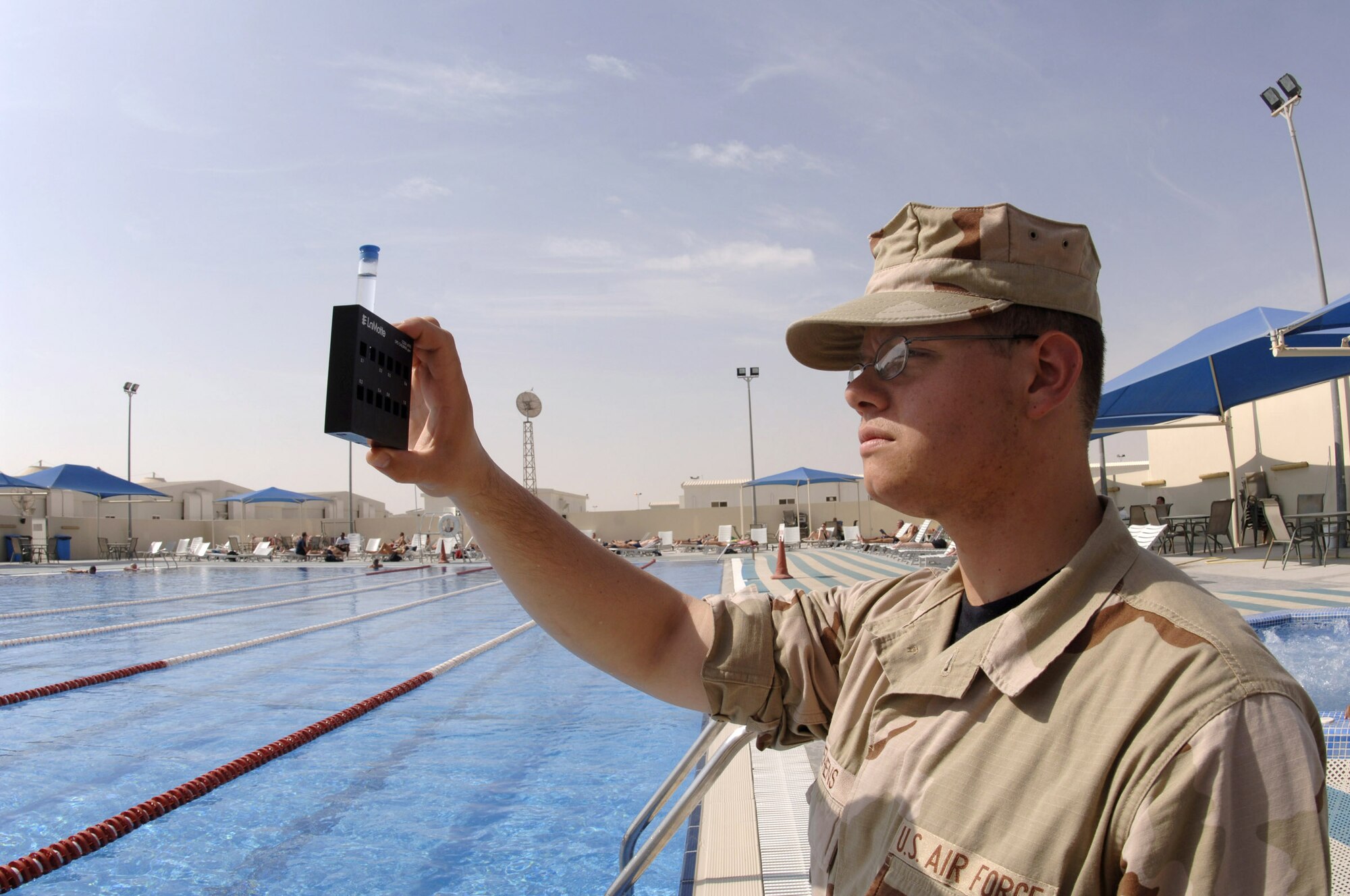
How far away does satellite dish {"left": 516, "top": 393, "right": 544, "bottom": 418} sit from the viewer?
31875mm

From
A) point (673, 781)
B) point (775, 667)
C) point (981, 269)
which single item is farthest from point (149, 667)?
point (981, 269)

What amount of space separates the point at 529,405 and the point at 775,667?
103 ft

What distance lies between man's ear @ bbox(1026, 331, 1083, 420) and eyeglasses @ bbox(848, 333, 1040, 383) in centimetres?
3

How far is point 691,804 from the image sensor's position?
7.36 ft

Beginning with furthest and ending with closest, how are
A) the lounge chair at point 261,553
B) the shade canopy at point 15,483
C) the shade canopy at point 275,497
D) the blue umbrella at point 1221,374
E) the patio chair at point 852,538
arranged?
the shade canopy at point 275,497
the lounge chair at point 261,553
the patio chair at point 852,538
the shade canopy at point 15,483
the blue umbrella at point 1221,374

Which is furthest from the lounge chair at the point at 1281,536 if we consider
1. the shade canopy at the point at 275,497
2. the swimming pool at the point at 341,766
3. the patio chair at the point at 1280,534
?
the shade canopy at the point at 275,497

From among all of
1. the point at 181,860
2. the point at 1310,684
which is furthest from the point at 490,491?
the point at 1310,684

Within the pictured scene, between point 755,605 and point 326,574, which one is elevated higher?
point 755,605

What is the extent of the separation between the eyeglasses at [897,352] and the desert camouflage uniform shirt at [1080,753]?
0.28 meters

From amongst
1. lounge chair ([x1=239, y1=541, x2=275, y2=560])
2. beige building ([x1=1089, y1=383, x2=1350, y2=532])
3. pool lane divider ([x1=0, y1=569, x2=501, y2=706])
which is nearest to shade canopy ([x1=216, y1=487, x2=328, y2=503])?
lounge chair ([x1=239, y1=541, x2=275, y2=560])

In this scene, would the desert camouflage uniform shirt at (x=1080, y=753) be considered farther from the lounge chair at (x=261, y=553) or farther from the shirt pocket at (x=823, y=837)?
the lounge chair at (x=261, y=553)

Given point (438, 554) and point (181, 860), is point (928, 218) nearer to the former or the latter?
point (181, 860)

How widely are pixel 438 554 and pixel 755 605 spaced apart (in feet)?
75.7

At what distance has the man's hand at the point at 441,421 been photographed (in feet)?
4.12
